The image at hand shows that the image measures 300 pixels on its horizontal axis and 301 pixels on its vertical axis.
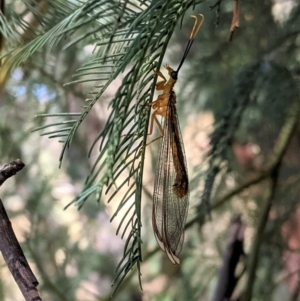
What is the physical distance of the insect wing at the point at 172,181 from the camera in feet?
1.29

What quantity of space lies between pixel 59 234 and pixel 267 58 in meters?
0.56

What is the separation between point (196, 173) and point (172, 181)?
0.24 m

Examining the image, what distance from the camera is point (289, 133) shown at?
0.66 meters

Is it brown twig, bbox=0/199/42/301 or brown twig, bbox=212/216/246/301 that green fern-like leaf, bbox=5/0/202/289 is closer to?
brown twig, bbox=0/199/42/301

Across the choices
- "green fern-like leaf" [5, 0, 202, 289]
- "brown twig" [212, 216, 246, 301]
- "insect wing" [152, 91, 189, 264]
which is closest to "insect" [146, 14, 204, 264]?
"insect wing" [152, 91, 189, 264]

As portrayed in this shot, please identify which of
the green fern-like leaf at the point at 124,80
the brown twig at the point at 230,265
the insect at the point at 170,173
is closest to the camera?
the green fern-like leaf at the point at 124,80

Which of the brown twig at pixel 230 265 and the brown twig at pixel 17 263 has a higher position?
the brown twig at pixel 17 263

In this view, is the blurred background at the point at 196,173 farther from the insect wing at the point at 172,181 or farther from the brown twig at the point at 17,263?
the brown twig at the point at 17,263

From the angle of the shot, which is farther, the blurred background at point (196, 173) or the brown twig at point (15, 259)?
the blurred background at point (196, 173)

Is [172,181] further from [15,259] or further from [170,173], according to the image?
[15,259]

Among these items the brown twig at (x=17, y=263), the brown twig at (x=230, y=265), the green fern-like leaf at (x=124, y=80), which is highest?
the green fern-like leaf at (x=124, y=80)

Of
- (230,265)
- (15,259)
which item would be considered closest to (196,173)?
(230,265)

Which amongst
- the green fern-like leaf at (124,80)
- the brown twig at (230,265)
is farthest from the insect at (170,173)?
the brown twig at (230,265)

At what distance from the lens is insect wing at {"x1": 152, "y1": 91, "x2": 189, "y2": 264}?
39 centimetres
